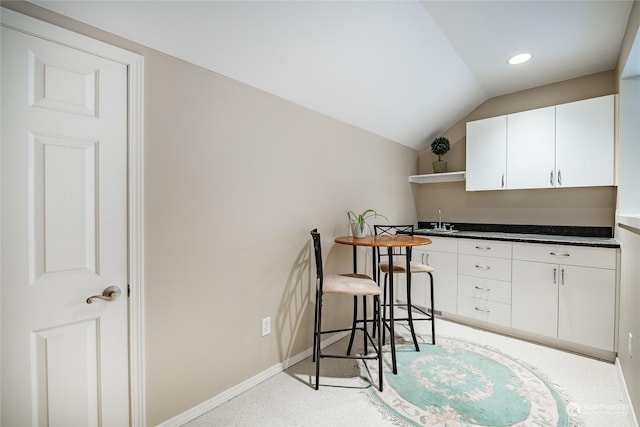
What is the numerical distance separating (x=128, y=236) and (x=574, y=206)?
386 centimetres

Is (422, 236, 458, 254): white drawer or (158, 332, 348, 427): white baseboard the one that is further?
(422, 236, 458, 254): white drawer

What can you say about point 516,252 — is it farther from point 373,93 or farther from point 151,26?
point 151,26

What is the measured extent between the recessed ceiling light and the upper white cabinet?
1.86 feet

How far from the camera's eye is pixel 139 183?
1465mm

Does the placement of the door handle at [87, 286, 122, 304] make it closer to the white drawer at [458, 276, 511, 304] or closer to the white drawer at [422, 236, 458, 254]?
the white drawer at [422, 236, 458, 254]

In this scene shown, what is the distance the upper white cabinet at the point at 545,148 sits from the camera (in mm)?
2621

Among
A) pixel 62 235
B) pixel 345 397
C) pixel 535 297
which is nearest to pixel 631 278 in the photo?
pixel 535 297

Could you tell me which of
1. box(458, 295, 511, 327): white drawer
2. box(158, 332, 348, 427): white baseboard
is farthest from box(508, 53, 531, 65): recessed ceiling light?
box(158, 332, 348, 427): white baseboard

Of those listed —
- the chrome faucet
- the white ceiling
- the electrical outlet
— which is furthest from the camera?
the chrome faucet

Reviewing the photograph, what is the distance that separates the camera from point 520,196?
3.30 m

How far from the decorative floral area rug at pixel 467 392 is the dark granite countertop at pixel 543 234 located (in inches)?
42.1

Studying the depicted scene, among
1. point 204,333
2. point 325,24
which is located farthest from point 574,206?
point 204,333

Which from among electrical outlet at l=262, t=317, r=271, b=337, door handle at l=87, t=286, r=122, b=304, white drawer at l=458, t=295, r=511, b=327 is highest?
door handle at l=87, t=286, r=122, b=304

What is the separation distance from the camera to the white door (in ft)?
3.75
